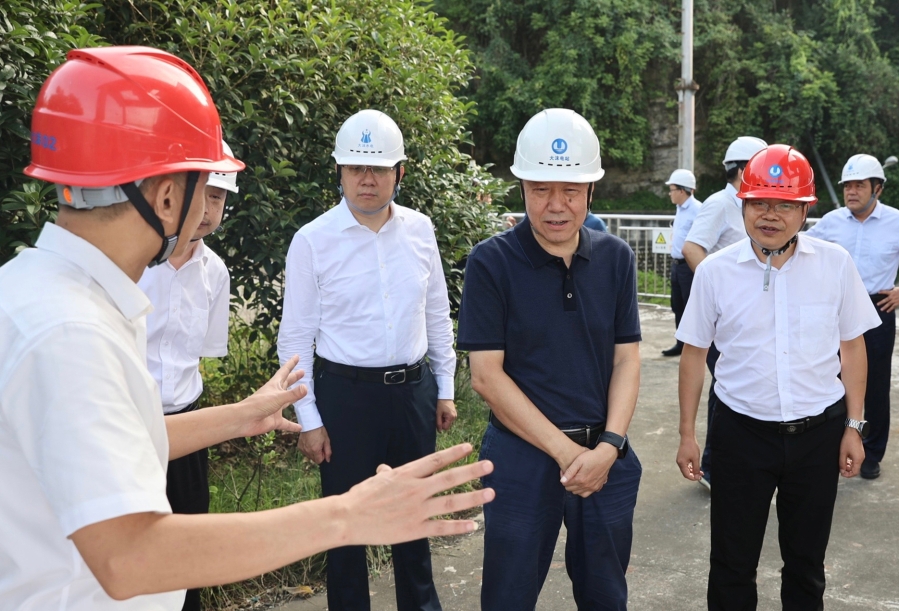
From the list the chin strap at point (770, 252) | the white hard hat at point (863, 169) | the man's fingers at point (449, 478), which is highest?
the white hard hat at point (863, 169)

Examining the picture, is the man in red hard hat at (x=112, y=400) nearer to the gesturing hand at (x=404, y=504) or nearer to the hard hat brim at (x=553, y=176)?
the gesturing hand at (x=404, y=504)

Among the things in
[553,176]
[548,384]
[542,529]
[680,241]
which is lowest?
[542,529]

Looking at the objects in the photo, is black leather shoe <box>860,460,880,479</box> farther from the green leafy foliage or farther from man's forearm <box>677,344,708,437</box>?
the green leafy foliage

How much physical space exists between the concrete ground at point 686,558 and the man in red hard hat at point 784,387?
0.64 metres

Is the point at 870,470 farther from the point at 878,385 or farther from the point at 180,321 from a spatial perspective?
the point at 180,321

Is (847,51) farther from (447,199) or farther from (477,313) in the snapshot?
(477,313)

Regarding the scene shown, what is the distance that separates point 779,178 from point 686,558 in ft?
7.30

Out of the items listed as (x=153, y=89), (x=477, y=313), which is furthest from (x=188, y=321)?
(x=153, y=89)

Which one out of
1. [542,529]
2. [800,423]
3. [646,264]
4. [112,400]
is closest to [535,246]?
[542,529]

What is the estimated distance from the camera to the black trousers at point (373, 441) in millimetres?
3678

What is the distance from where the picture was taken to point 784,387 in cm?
338

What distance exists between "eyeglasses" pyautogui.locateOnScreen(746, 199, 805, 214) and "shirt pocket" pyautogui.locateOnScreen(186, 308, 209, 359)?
2428 millimetres

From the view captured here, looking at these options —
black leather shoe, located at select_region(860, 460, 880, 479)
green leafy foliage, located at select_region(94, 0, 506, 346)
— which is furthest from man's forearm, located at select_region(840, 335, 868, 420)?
green leafy foliage, located at select_region(94, 0, 506, 346)

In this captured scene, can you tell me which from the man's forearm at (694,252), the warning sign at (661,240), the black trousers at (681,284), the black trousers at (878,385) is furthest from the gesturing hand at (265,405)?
the warning sign at (661,240)
